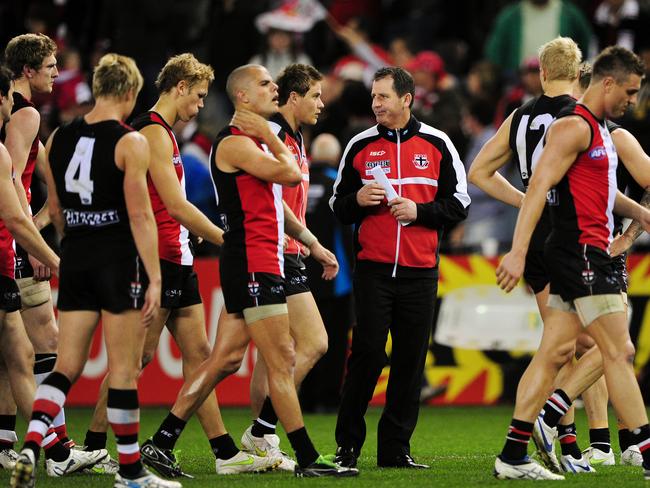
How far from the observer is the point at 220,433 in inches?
343

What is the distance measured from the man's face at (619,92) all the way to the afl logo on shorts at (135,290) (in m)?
2.96

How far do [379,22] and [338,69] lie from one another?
1910mm

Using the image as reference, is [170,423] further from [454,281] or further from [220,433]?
[454,281]

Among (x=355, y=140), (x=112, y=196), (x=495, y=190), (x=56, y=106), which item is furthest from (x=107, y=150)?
(x=56, y=106)

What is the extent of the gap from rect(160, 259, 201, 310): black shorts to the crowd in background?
619cm

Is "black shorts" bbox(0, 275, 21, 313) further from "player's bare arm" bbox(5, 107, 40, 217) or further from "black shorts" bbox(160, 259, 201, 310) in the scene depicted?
"black shorts" bbox(160, 259, 201, 310)

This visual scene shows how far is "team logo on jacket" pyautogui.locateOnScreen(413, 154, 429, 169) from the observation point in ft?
29.3

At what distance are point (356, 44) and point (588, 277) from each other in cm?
1046

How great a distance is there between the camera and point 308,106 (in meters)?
9.31

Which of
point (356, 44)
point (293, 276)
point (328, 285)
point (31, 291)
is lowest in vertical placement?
point (328, 285)

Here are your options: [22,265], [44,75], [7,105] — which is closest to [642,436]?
[22,265]

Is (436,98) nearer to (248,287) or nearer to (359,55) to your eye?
(359,55)

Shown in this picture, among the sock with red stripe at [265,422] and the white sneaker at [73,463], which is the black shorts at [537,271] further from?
the white sneaker at [73,463]

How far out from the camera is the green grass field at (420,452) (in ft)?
26.2
